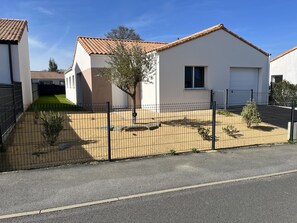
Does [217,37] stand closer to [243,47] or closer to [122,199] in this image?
[243,47]

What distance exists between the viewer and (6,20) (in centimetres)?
1836

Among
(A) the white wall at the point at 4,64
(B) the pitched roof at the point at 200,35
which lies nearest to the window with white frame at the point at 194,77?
(B) the pitched roof at the point at 200,35

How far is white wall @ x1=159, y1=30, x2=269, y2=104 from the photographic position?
14078 millimetres

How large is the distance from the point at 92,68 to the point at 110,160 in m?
10.3

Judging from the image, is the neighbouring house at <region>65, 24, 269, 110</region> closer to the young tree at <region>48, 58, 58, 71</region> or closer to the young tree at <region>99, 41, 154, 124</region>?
the young tree at <region>99, 41, 154, 124</region>

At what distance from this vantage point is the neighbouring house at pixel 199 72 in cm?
1412

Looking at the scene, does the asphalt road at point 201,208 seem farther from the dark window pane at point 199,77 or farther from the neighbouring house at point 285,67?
the neighbouring house at point 285,67

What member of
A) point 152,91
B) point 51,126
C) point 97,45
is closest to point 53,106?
point 51,126

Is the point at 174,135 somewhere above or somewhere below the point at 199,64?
below

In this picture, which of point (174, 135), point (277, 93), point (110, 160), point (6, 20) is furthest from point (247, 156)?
point (6, 20)

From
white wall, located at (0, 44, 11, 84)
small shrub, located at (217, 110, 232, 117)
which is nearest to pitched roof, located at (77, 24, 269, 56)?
small shrub, located at (217, 110, 232, 117)

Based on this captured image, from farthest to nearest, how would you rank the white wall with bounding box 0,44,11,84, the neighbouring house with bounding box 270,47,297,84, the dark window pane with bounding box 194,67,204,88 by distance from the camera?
the neighbouring house with bounding box 270,47,297,84 → the dark window pane with bounding box 194,67,204,88 → the white wall with bounding box 0,44,11,84

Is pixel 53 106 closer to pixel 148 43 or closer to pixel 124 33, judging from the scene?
pixel 148 43

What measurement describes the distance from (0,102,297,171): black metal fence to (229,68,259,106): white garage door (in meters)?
3.82
